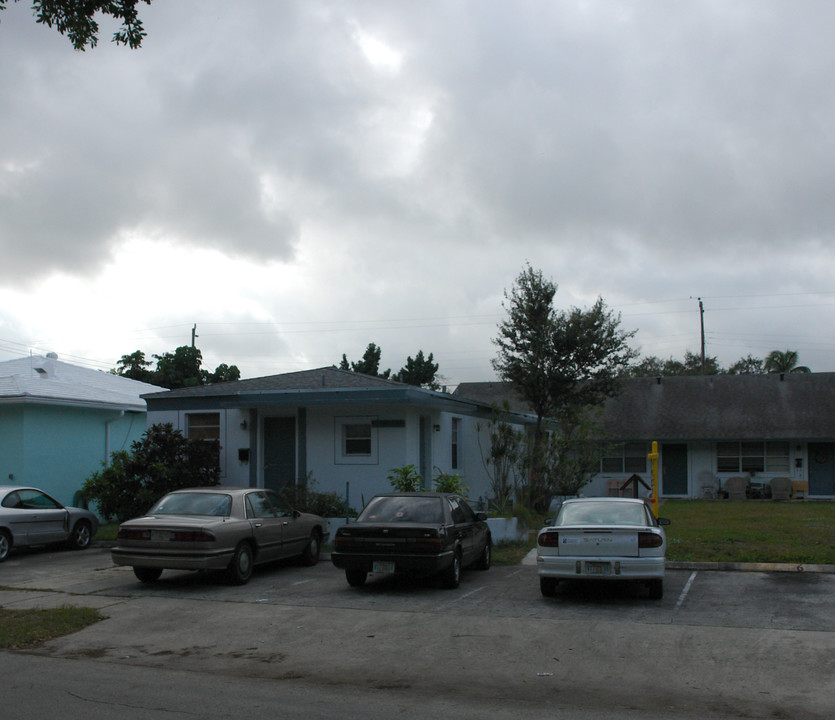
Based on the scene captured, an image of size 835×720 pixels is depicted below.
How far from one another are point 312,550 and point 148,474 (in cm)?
574

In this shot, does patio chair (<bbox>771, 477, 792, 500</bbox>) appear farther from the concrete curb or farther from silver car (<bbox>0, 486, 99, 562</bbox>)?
silver car (<bbox>0, 486, 99, 562</bbox>)

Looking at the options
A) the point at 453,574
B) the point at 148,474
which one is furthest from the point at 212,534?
the point at 148,474

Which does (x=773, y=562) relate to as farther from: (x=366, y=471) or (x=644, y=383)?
(x=644, y=383)

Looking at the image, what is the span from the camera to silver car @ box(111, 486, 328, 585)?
11773 mm

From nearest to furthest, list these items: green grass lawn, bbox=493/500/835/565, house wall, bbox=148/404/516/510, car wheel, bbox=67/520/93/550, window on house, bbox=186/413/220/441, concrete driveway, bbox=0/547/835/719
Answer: concrete driveway, bbox=0/547/835/719, green grass lawn, bbox=493/500/835/565, car wheel, bbox=67/520/93/550, house wall, bbox=148/404/516/510, window on house, bbox=186/413/220/441

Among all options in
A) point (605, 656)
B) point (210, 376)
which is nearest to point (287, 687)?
point (605, 656)

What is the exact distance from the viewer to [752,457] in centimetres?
3316

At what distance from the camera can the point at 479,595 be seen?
38.1ft

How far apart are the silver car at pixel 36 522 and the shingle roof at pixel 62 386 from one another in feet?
13.0

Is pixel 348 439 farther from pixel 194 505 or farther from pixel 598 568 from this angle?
pixel 598 568

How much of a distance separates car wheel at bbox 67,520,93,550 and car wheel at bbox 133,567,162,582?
17.2 ft

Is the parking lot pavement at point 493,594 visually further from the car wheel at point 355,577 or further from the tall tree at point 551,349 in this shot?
the tall tree at point 551,349

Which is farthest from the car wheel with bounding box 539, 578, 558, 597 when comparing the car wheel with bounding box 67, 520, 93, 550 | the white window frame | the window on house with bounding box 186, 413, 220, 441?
the window on house with bounding box 186, 413, 220, 441

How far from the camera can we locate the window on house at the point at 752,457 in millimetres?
32844
